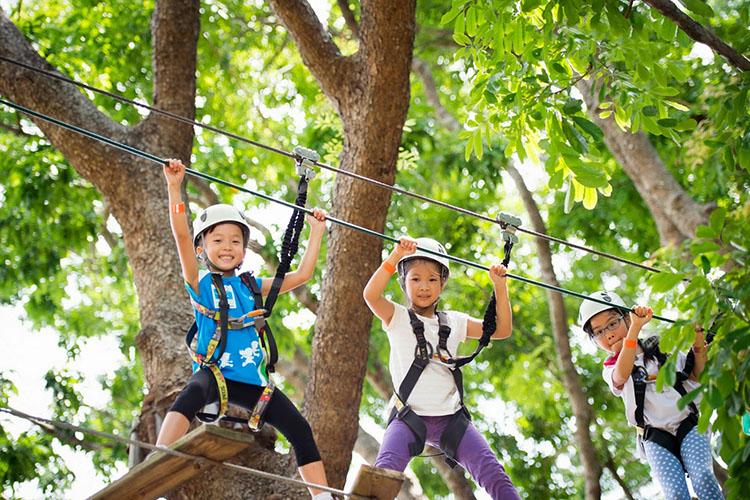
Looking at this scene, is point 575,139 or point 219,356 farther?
point 575,139

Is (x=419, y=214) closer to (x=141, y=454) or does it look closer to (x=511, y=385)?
(x=511, y=385)

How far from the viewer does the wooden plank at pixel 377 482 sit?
358 cm

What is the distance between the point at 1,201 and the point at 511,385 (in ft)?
17.3

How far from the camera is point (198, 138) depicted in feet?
35.2

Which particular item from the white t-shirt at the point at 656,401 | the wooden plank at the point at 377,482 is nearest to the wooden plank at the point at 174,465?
the wooden plank at the point at 377,482

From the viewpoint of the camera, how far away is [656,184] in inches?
310

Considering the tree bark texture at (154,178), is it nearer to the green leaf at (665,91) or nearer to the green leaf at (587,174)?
the green leaf at (587,174)

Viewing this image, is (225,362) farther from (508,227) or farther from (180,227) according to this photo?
(508,227)

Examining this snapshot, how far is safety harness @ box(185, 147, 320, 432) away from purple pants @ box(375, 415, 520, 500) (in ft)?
1.88

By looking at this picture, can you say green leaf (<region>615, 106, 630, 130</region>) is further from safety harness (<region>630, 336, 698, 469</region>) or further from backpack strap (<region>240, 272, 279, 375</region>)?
backpack strap (<region>240, 272, 279, 375</region>)

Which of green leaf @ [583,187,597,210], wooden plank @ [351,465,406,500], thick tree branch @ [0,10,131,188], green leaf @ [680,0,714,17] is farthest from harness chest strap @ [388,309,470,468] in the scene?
thick tree branch @ [0,10,131,188]

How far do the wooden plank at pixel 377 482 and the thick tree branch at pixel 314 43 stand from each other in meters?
2.59

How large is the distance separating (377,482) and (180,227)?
1.47 meters

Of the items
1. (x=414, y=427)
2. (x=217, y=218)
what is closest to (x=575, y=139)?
(x=414, y=427)
